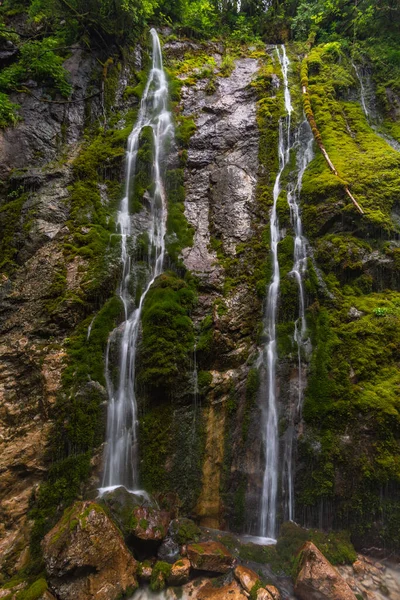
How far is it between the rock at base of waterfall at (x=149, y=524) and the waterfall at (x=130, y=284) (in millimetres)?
694

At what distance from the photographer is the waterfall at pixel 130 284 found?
6.32 meters

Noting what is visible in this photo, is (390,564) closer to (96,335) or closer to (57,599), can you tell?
(57,599)

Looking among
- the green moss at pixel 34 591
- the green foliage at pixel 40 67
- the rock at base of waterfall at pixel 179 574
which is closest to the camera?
the green moss at pixel 34 591

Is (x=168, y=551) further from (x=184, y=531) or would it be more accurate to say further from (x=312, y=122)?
(x=312, y=122)

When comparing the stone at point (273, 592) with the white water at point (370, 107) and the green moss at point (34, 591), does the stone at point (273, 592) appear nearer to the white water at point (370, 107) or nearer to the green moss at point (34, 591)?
the green moss at point (34, 591)

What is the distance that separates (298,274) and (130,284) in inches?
160

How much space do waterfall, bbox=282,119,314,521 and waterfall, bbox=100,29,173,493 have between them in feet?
9.40

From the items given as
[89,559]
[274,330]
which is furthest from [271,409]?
[89,559]

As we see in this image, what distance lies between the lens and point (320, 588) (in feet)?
14.9

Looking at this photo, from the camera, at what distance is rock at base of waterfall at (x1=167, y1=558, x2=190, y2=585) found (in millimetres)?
4832

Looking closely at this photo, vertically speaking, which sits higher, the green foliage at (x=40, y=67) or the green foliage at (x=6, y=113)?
the green foliage at (x=40, y=67)

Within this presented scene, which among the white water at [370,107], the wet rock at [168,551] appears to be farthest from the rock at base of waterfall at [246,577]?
the white water at [370,107]

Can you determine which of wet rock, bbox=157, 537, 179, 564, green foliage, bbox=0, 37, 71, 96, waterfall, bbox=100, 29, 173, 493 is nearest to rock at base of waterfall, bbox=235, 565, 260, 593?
wet rock, bbox=157, 537, 179, 564

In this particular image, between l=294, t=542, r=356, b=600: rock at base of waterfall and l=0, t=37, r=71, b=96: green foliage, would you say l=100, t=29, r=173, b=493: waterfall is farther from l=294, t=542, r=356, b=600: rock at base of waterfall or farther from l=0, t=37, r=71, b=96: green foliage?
l=294, t=542, r=356, b=600: rock at base of waterfall
